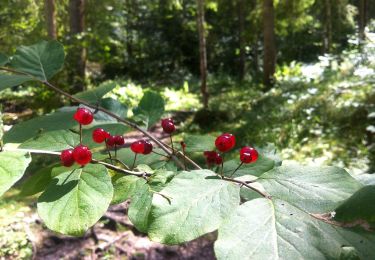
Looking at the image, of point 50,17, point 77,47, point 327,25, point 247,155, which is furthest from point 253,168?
point 327,25

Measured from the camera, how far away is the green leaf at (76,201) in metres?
0.55

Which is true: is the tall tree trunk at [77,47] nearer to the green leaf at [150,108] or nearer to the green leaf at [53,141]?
the green leaf at [150,108]

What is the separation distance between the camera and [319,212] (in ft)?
1.69

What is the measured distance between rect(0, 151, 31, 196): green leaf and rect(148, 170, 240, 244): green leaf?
0.21 meters

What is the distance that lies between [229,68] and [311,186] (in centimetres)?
1801

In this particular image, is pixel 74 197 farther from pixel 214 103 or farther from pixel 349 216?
pixel 214 103

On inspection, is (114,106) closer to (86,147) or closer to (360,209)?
(86,147)

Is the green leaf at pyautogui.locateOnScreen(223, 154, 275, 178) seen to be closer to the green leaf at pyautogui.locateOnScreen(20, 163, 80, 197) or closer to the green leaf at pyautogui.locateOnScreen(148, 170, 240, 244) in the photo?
the green leaf at pyautogui.locateOnScreen(148, 170, 240, 244)

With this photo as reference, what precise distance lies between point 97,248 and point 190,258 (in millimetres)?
1117

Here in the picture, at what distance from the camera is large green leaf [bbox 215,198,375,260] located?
443 mm

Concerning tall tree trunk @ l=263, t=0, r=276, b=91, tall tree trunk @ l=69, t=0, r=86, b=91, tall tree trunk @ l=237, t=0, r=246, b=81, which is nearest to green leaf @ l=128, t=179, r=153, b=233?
tall tree trunk @ l=69, t=0, r=86, b=91

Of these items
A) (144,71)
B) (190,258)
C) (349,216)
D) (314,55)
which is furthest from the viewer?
(314,55)

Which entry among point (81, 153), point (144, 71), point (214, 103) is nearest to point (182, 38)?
point (144, 71)

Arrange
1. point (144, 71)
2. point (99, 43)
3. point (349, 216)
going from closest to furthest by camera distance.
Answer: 1. point (349, 216)
2. point (99, 43)
3. point (144, 71)
